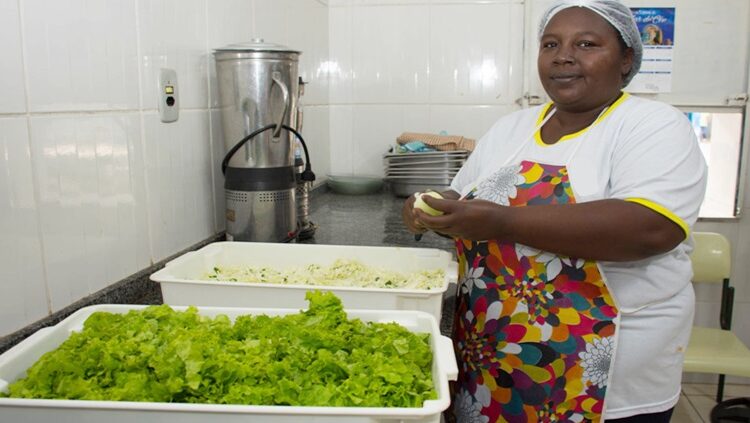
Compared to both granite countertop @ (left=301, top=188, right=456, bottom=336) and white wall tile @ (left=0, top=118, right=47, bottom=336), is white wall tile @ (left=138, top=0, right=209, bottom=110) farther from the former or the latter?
granite countertop @ (left=301, top=188, right=456, bottom=336)

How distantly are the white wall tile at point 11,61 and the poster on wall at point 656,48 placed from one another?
296 centimetres

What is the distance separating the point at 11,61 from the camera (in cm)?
113

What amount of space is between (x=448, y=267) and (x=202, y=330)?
690 mm

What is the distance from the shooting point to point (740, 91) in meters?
3.31

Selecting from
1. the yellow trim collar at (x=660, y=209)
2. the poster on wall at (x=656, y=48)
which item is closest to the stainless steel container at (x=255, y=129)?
the yellow trim collar at (x=660, y=209)

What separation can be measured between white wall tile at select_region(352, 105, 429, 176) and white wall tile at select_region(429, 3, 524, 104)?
0.19 meters

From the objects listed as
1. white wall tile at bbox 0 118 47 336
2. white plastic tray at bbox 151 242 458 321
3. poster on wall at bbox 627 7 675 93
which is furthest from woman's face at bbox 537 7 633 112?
poster on wall at bbox 627 7 675 93

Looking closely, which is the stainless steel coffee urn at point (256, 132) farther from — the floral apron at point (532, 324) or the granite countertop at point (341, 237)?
the floral apron at point (532, 324)

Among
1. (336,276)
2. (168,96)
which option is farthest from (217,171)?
(336,276)

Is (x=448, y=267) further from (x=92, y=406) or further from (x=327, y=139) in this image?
(x=327, y=139)

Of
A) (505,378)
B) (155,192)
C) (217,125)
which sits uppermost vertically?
(217,125)

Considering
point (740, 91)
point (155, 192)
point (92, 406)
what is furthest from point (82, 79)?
point (740, 91)

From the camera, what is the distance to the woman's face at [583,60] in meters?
1.35

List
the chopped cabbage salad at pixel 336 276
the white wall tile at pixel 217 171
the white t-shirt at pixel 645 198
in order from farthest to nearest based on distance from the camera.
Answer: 1. the white wall tile at pixel 217 171
2. the chopped cabbage salad at pixel 336 276
3. the white t-shirt at pixel 645 198
